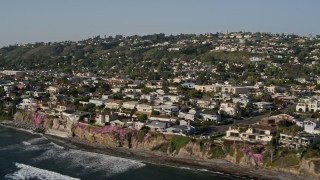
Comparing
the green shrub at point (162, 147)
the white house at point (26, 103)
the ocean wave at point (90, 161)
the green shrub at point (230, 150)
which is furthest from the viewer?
the white house at point (26, 103)

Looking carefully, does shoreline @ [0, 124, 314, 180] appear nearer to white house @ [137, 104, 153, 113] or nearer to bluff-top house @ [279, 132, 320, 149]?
bluff-top house @ [279, 132, 320, 149]

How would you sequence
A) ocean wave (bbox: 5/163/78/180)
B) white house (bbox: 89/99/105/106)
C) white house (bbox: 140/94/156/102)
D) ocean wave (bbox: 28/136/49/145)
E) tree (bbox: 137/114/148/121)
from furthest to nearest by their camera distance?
white house (bbox: 140/94/156/102), white house (bbox: 89/99/105/106), tree (bbox: 137/114/148/121), ocean wave (bbox: 28/136/49/145), ocean wave (bbox: 5/163/78/180)

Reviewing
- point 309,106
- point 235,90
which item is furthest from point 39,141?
point 235,90

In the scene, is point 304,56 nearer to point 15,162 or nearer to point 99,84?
point 99,84

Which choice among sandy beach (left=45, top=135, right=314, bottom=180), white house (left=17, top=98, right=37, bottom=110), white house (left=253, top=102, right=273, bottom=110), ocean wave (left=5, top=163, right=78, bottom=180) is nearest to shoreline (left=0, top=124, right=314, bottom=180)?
sandy beach (left=45, top=135, right=314, bottom=180)

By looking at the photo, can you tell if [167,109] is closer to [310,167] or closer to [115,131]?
[115,131]

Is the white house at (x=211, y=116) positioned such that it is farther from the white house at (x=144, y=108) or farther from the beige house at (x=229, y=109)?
the white house at (x=144, y=108)

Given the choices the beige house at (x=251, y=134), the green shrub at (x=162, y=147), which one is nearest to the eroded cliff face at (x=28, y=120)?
the green shrub at (x=162, y=147)
